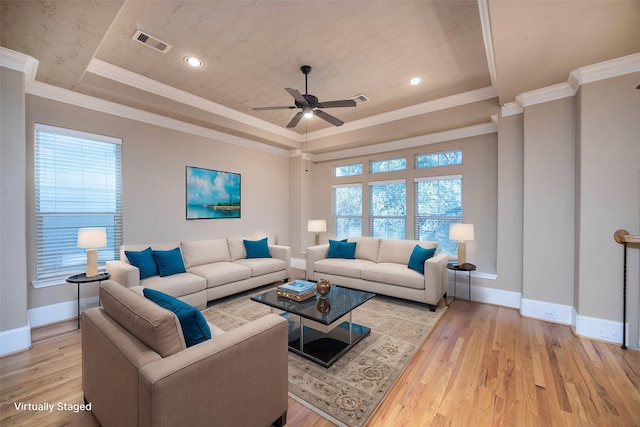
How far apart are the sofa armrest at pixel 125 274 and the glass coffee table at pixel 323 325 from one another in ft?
4.90

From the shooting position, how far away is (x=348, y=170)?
19.6 feet

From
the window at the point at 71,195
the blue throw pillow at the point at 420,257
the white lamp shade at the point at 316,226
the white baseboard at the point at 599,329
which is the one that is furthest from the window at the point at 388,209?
the window at the point at 71,195

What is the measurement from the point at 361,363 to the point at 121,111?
439 centimetres

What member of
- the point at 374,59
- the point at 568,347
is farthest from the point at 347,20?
the point at 568,347

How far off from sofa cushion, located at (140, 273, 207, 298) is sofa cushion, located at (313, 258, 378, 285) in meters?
1.91

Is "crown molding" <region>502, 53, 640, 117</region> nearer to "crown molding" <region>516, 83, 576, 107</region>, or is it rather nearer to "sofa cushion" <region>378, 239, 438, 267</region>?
"crown molding" <region>516, 83, 576, 107</region>

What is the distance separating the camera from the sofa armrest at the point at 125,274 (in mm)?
3074

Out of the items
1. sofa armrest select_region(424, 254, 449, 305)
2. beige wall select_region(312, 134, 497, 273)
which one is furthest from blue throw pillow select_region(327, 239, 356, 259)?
beige wall select_region(312, 134, 497, 273)

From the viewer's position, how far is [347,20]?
244cm

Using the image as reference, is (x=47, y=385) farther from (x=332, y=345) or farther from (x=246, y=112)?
(x=246, y=112)

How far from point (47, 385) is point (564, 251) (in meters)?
5.33

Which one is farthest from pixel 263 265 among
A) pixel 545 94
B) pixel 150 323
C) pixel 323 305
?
pixel 545 94

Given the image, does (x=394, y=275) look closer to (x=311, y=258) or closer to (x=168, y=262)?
(x=311, y=258)

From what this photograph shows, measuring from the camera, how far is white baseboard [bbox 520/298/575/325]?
3.22m
